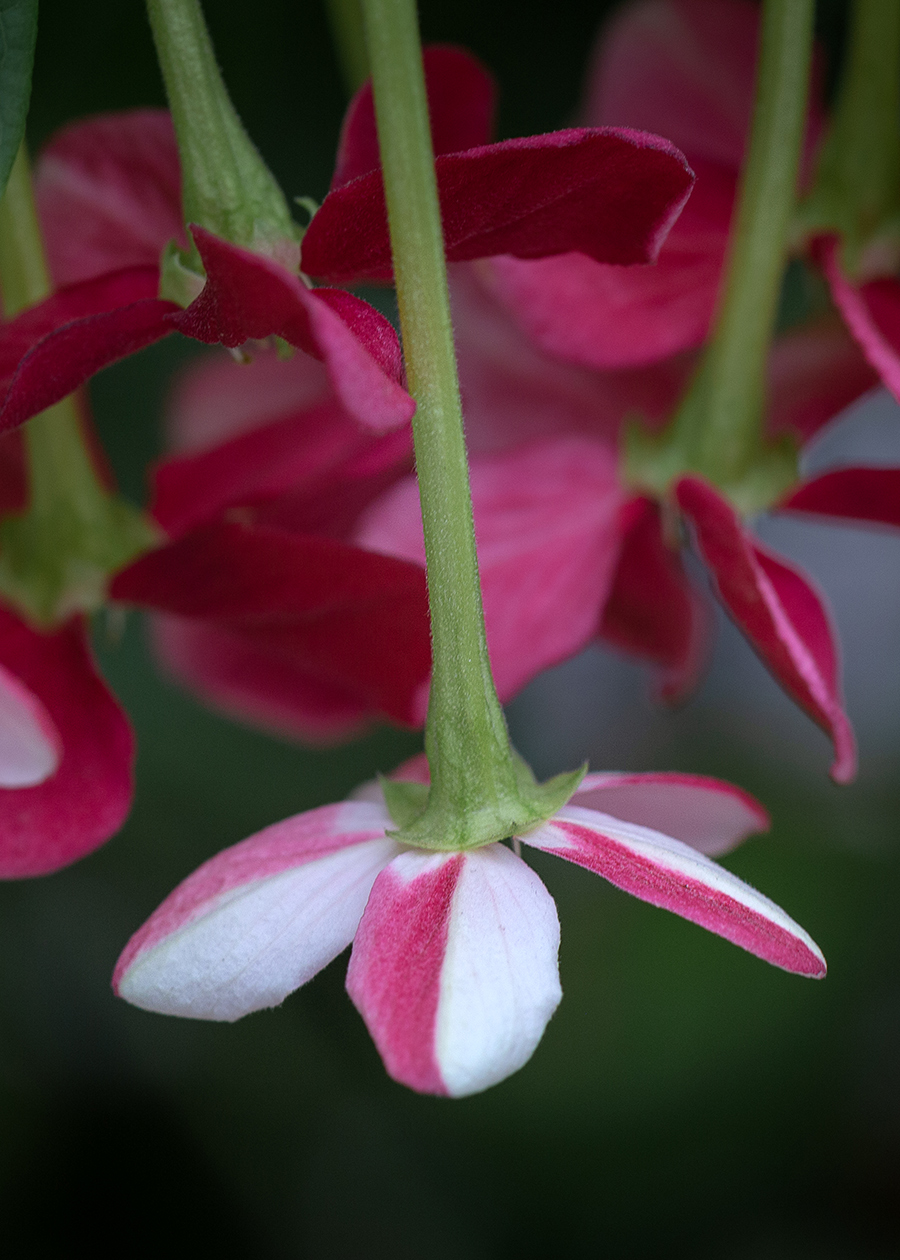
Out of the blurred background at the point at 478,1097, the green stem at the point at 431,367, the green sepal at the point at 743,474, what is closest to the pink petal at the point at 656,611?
the green sepal at the point at 743,474

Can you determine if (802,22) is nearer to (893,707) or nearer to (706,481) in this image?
(706,481)

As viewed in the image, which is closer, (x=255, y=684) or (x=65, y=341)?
(x=65, y=341)

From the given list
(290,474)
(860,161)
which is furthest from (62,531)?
(860,161)

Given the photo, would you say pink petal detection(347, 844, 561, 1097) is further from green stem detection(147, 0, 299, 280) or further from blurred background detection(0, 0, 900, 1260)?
blurred background detection(0, 0, 900, 1260)

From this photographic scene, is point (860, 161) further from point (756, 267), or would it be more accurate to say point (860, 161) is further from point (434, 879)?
point (434, 879)

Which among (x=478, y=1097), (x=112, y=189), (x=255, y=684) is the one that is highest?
(x=112, y=189)

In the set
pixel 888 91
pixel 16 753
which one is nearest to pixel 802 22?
pixel 888 91

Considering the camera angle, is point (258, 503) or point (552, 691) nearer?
point (258, 503)

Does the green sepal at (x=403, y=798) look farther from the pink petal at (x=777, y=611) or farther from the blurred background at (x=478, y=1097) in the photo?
the blurred background at (x=478, y=1097)
